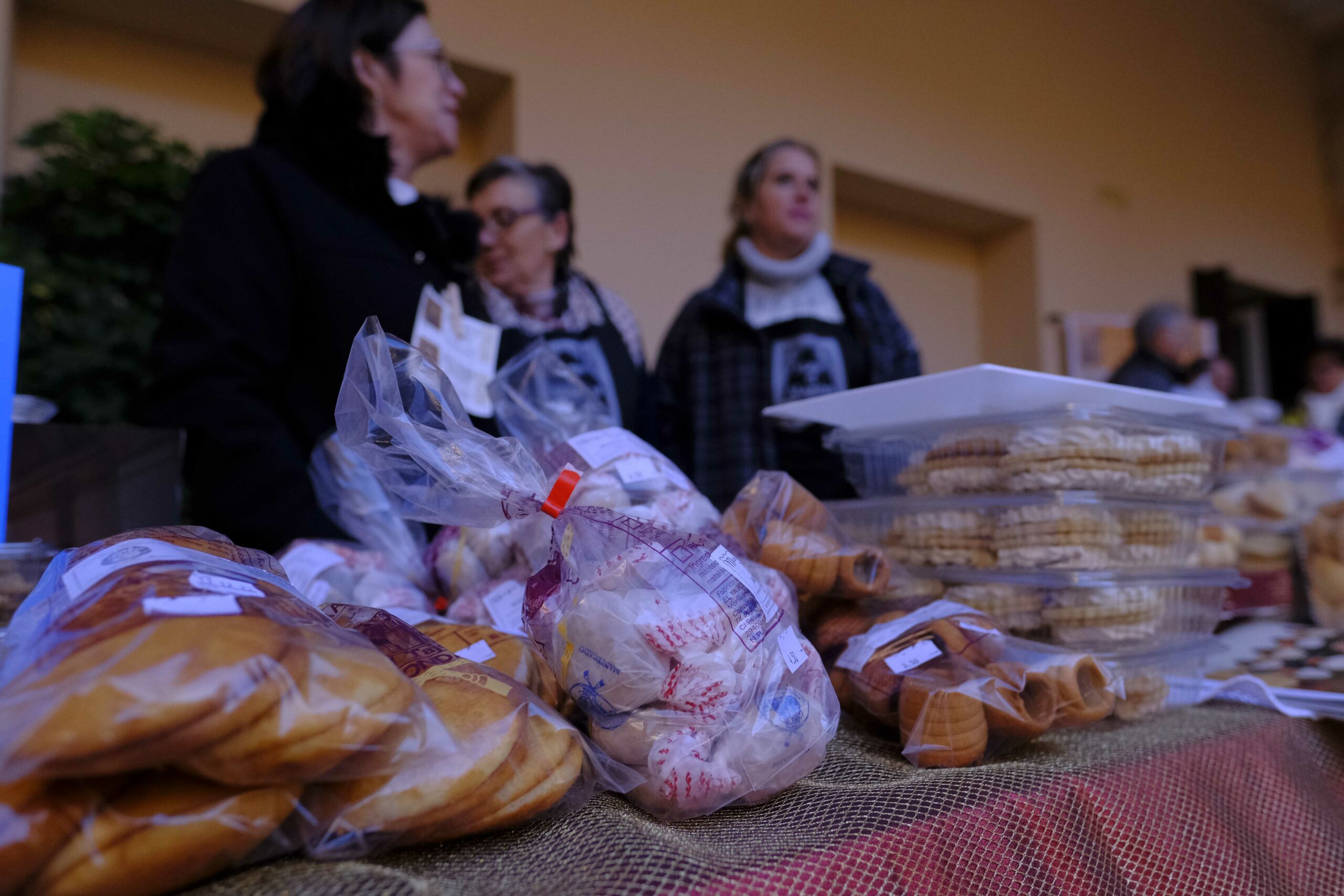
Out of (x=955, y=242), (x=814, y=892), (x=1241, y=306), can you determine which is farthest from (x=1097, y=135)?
(x=814, y=892)

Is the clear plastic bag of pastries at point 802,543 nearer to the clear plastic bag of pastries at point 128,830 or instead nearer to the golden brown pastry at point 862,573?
the golden brown pastry at point 862,573

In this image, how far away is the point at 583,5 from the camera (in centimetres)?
343

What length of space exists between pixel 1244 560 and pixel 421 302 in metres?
1.44

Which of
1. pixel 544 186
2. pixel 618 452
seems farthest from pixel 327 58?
pixel 618 452

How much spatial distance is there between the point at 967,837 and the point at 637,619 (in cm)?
28

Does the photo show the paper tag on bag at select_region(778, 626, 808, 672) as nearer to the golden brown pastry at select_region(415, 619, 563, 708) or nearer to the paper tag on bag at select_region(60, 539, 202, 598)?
the golden brown pastry at select_region(415, 619, 563, 708)

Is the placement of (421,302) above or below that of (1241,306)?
below

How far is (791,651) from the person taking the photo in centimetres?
62

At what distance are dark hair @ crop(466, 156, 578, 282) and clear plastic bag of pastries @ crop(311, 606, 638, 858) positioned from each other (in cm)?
150

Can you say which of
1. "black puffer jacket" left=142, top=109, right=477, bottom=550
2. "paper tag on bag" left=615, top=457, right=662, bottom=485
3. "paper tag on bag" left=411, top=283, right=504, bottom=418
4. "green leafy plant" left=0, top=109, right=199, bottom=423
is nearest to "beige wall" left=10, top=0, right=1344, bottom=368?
"green leafy plant" left=0, top=109, right=199, bottom=423

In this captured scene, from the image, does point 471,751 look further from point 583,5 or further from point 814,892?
point 583,5

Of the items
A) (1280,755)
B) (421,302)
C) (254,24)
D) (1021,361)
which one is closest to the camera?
(1280,755)

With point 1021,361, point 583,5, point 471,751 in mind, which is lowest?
point 471,751

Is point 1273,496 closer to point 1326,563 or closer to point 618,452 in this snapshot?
point 1326,563
